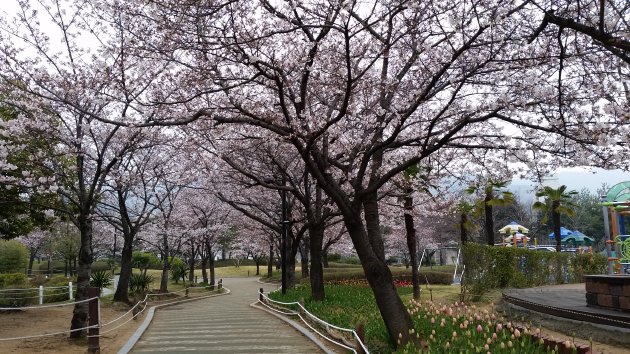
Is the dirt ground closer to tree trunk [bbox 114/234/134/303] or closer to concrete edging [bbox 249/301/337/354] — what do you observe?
tree trunk [bbox 114/234/134/303]

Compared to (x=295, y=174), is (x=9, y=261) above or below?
below

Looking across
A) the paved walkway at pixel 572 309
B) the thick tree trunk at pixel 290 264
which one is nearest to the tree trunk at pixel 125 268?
the thick tree trunk at pixel 290 264

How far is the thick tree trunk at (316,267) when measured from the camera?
49.4ft

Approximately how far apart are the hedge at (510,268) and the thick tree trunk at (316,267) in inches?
163

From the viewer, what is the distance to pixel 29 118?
12.4m

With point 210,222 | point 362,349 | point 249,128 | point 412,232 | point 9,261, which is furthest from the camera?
point 210,222

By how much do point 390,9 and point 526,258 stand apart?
11.7 metres

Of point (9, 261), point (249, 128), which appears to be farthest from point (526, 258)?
point (9, 261)

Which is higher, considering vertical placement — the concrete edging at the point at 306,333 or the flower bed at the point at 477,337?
the flower bed at the point at 477,337

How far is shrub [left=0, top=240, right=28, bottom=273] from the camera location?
2933cm

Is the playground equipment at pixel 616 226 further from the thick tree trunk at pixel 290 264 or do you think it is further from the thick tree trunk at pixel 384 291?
the thick tree trunk at pixel 290 264

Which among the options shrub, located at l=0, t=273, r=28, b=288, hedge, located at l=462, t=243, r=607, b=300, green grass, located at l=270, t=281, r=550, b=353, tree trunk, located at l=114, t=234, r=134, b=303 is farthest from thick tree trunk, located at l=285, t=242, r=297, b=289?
shrub, located at l=0, t=273, r=28, b=288

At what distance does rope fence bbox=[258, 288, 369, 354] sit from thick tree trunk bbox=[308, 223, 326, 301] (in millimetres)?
756

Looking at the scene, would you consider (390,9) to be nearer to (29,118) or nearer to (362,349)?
(362,349)
